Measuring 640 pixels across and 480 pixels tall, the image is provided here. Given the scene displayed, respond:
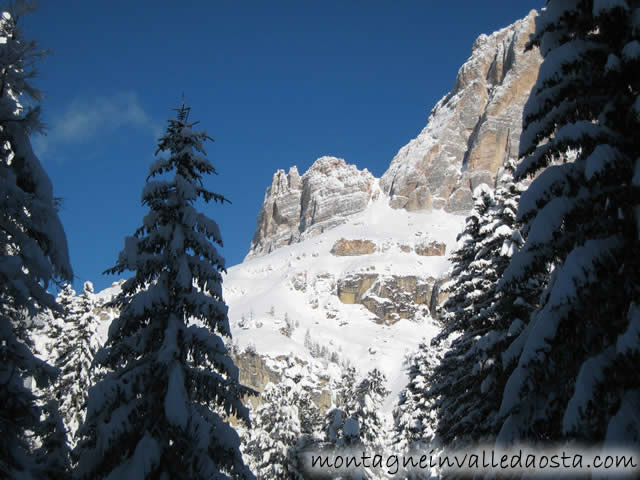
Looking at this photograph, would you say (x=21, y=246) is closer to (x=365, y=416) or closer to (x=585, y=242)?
(x=585, y=242)

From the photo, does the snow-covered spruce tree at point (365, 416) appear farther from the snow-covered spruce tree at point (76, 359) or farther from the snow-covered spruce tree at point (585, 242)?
the snow-covered spruce tree at point (585, 242)

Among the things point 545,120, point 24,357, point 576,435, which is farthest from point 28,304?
point 545,120

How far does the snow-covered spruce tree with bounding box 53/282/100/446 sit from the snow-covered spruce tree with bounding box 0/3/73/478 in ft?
46.9

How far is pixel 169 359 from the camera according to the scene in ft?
30.6

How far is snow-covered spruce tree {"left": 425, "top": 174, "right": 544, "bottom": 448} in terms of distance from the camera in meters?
13.0

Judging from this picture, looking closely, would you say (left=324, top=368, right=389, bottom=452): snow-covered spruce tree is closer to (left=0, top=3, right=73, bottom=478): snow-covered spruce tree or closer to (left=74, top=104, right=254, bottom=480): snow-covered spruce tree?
(left=74, top=104, right=254, bottom=480): snow-covered spruce tree

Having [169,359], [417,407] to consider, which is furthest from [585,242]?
[417,407]

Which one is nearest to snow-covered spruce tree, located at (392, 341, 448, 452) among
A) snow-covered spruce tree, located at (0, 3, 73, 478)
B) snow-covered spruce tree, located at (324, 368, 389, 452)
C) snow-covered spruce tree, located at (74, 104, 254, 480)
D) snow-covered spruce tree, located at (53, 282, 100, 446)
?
snow-covered spruce tree, located at (324, 368, 389, 452)

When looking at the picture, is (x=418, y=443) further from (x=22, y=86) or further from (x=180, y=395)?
(x=22, y=86)

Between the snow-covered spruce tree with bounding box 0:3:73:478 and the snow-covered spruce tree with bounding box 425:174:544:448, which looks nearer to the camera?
the snow-covered spruce tree with bounding box 0:3:73:478

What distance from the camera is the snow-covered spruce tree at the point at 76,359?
21.4 m

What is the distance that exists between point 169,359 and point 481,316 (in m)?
9.28

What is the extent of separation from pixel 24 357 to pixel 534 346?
26.8 feet

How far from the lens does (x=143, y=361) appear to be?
9.80 m
